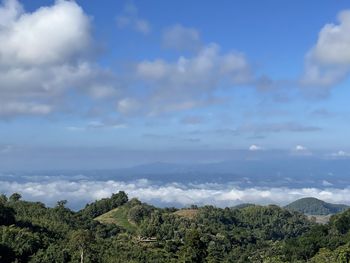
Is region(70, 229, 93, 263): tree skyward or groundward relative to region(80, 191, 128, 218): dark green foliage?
groundward

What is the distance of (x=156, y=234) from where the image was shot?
109375 millimetres

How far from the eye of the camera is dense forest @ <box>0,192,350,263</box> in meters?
69.4

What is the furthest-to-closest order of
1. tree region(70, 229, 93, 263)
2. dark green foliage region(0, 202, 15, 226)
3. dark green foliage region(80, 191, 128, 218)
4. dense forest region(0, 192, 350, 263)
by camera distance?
dark green foliage region(80, 191, 128, 218) → dark green foliage region(0, 202, 15, 226) → tree region(70, 229, 93, 263) → dense forest region(0, 192, 350, 263)

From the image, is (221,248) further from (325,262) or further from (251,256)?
(325,262)

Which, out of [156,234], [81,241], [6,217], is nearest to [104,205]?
[156,234]

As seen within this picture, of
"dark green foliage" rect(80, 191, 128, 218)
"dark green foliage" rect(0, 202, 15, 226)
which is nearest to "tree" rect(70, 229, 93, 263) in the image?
"dark green foliage" rect(0, 202, 15, 226)

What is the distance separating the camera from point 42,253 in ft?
226

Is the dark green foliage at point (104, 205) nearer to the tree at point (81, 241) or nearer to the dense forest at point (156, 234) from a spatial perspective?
the dense forest at point (156, 234)

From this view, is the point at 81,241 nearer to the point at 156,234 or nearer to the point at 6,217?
the point at 6,217

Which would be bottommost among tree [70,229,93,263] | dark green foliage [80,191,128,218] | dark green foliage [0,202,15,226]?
tree [70,229,93,263]

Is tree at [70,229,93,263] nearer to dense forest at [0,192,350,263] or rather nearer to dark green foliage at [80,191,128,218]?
dense forest at [0,192,350,263]

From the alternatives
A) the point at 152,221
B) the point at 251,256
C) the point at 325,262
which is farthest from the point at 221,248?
the point at 325,262

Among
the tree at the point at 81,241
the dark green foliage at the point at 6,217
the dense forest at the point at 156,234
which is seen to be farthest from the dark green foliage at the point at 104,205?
the tree at the point at 81,241

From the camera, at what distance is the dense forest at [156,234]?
69.4 meters
